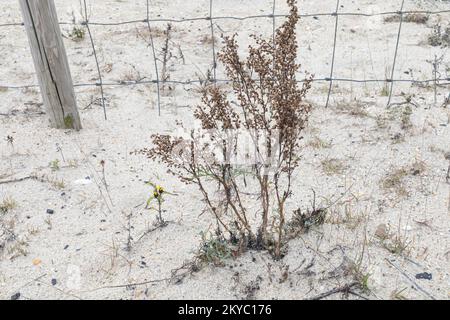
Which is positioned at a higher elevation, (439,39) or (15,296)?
(439,39)

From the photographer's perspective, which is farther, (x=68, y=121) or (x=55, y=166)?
(x=68, y=121)

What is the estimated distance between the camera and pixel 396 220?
2.91m

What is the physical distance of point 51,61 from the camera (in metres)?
3.74

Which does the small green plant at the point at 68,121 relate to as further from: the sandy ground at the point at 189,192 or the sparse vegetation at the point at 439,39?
the sparse vegetation at the point at 439,39

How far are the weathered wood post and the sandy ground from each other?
171 millimetres

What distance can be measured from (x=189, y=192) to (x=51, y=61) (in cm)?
148

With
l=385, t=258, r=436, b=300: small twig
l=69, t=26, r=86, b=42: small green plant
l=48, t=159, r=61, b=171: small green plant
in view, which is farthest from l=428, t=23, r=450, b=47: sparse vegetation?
l=48, t=159, r=61, b=171: small green plant

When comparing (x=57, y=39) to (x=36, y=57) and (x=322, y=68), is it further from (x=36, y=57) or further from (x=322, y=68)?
(x=322, y=68)

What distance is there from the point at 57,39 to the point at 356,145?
2.32 metres

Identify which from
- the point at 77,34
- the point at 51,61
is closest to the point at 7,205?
the point at 51,61

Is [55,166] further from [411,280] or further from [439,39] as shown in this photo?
[439,39]

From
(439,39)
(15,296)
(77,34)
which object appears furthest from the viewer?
(77,34)

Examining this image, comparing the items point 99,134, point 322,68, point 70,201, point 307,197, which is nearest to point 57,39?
point 99,134

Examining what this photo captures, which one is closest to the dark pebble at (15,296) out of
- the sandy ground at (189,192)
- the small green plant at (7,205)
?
the sandy ground at (189,192)
